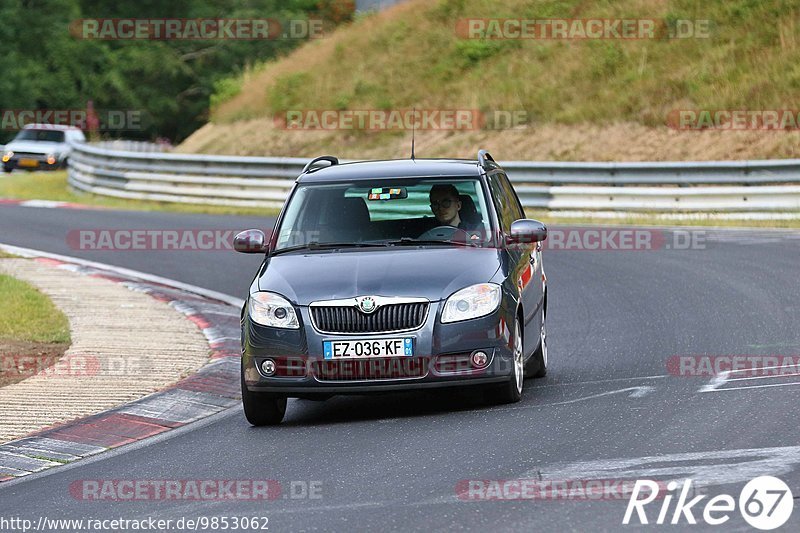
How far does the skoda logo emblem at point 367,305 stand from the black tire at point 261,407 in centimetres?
87

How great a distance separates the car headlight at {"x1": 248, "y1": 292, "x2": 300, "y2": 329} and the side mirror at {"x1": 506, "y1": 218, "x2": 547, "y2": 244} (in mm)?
1774

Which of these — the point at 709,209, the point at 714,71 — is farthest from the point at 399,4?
the point at 709,209

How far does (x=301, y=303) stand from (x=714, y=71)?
85.3 feet

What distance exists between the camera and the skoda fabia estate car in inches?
366

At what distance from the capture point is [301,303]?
370 inches

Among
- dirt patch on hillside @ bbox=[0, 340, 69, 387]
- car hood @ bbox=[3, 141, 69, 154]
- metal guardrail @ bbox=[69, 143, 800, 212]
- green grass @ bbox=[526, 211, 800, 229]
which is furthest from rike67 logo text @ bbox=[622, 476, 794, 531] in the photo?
car hood @ bbox=[3, 141, 69, 154]

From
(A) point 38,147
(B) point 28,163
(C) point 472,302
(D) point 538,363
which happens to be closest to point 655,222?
(D) point 538,363

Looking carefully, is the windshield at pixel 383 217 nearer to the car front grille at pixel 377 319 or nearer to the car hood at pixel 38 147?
the car front grille at pixel 377 319

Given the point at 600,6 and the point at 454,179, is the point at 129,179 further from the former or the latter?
the point at 454,179
